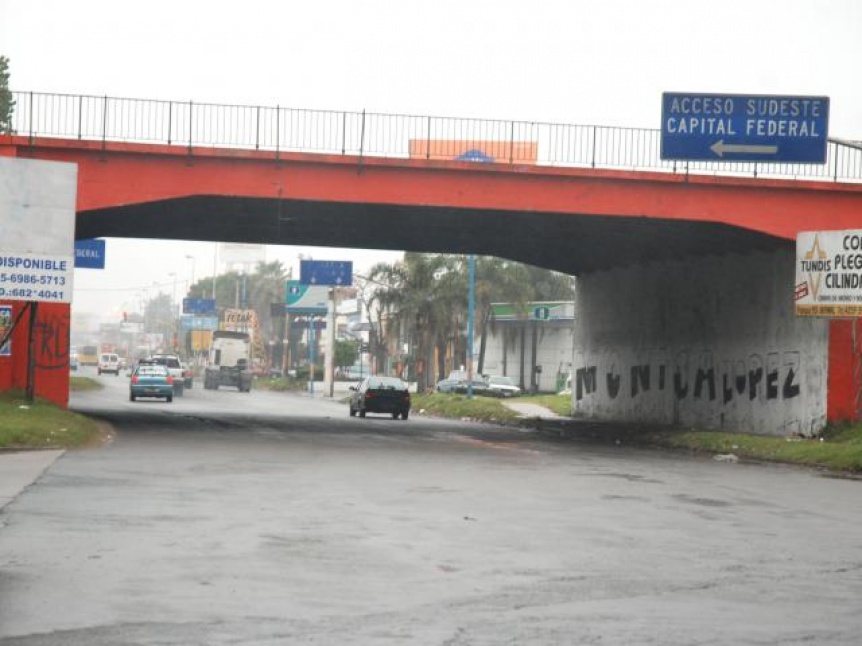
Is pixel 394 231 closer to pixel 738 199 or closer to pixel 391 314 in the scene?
pixel 738 199

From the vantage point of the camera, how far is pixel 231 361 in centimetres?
8950

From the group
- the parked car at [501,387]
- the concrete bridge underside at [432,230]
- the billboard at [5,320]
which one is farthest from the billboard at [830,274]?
the parked car at [501,387]

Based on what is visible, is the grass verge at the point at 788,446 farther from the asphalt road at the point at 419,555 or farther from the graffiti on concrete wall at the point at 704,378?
the asphalt road at the point at 419,555

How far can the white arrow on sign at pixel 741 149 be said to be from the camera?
33.2 m

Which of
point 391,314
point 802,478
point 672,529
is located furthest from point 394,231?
point 391,314

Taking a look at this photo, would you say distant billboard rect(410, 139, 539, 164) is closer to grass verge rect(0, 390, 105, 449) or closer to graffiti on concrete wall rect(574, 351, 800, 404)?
graffiti on concrete wall rect(574, 351, 800, 404)

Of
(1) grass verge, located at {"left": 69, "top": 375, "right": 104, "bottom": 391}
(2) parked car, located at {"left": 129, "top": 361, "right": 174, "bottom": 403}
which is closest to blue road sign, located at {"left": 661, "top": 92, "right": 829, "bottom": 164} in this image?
(2) parked car, located at {"left": 129, "top": 361, "right": 174, "bottom": 403}

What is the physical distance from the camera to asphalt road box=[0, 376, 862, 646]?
29.8 ft

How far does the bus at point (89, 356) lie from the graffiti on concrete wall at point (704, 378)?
13272 centimetres

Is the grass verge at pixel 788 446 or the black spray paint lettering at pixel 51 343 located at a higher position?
the black spray paint lettering at pixel 51 343

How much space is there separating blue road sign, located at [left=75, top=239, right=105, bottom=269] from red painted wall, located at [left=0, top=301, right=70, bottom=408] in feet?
63.9

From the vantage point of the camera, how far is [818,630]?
927cm

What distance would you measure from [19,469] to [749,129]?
19.5 metres

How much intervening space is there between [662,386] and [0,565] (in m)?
33.6
